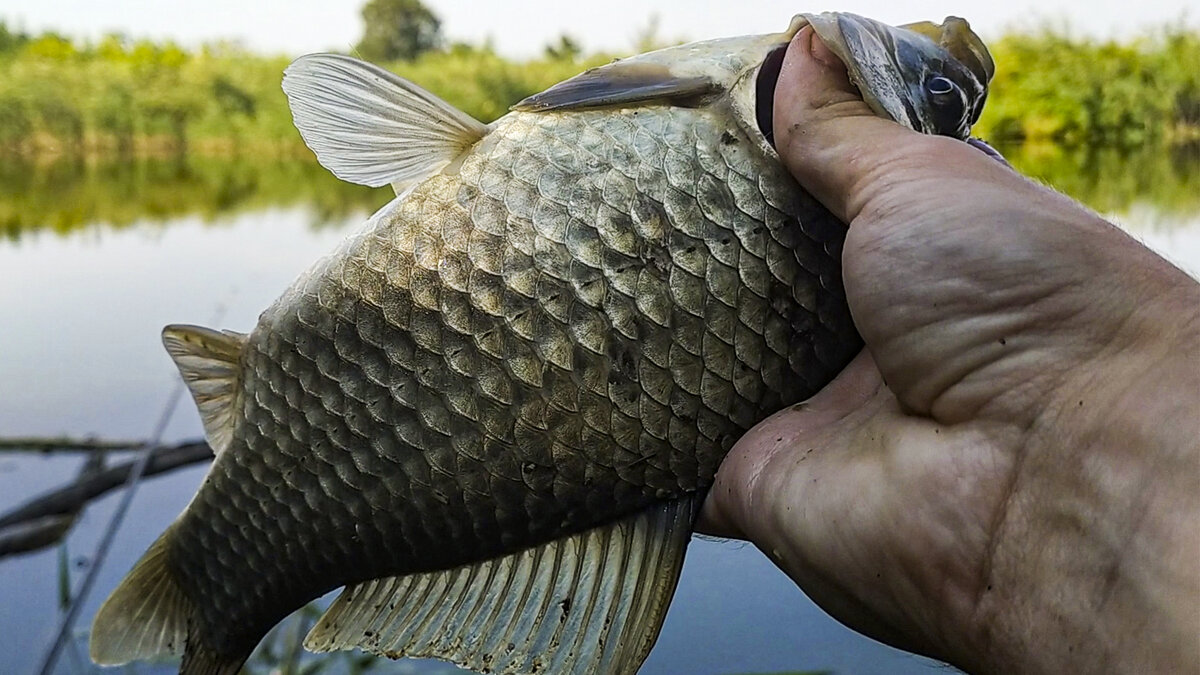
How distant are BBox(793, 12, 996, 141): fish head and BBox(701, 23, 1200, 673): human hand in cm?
4

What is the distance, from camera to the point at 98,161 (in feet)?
96.9

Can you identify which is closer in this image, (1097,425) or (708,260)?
(1097,425)

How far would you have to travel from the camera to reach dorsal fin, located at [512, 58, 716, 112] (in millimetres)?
1252

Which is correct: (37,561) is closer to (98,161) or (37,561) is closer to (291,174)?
(291,174)

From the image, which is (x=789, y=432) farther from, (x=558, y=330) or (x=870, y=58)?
(x=870, y=58)

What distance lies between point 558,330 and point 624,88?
33 cm

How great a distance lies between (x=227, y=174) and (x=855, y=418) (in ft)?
95.7

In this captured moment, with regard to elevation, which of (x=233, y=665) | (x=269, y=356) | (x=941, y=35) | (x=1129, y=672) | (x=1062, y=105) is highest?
(x=941, y=35)

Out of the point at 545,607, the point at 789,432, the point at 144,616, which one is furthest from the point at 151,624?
the point at 789,432

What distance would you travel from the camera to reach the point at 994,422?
1.12 meters

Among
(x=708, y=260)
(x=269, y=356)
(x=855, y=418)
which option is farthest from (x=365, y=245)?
(x=855, y=418)

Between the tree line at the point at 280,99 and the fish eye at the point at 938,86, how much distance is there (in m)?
21.0

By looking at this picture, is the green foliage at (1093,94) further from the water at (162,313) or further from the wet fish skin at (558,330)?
the wet fish skin at (558,330)

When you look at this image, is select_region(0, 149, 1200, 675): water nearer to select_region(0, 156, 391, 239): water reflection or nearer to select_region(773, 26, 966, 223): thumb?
select_region(0, 156, 391, 239): water reflection
